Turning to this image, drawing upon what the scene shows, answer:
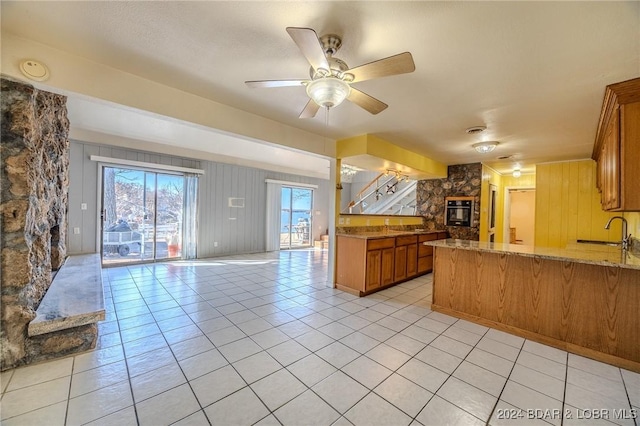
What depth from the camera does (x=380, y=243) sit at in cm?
411

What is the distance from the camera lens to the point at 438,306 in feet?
10.9

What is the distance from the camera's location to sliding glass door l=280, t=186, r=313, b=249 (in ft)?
27.1

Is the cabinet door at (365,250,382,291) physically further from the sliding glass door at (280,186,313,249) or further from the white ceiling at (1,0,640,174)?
the sliding glass door at (280,186,313,249)

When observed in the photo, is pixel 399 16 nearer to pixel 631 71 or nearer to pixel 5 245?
pixel 631 71

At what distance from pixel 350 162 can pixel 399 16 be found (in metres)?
3.05

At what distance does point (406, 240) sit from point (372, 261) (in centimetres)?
110

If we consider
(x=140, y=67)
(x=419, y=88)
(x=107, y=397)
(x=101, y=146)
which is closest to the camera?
(x=107, y=397)

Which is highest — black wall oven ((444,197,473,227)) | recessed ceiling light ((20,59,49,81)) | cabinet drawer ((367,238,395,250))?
recessed ceiling light ((20,59,49,81))

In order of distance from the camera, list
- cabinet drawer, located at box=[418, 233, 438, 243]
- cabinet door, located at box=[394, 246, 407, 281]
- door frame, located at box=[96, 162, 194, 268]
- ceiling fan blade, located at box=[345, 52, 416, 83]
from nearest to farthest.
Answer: ceiling fan blade, located at box=[345, 52, 416, 83], cabinet door, located at box=[394, 246, 407, 281], door frame, located at box=[96, 162, 194, 268], cabinet drawer, located at box=[418, 233, 438, 243]

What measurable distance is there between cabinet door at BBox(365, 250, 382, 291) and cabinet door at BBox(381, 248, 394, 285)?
105mm

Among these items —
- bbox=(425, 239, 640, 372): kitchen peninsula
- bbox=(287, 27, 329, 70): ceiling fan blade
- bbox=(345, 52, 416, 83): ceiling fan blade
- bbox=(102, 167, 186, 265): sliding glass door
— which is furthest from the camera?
Result: bbox=(102, 167, 186, 265): sliding glass door

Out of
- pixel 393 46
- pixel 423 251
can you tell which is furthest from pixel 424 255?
pixel 393 46

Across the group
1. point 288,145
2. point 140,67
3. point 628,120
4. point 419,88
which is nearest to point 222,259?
point 288,145

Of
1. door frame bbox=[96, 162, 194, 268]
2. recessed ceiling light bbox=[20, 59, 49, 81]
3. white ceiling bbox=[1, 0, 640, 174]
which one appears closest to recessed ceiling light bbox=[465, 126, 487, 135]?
white ceiling bbox=[1, 0, 640, 174]
